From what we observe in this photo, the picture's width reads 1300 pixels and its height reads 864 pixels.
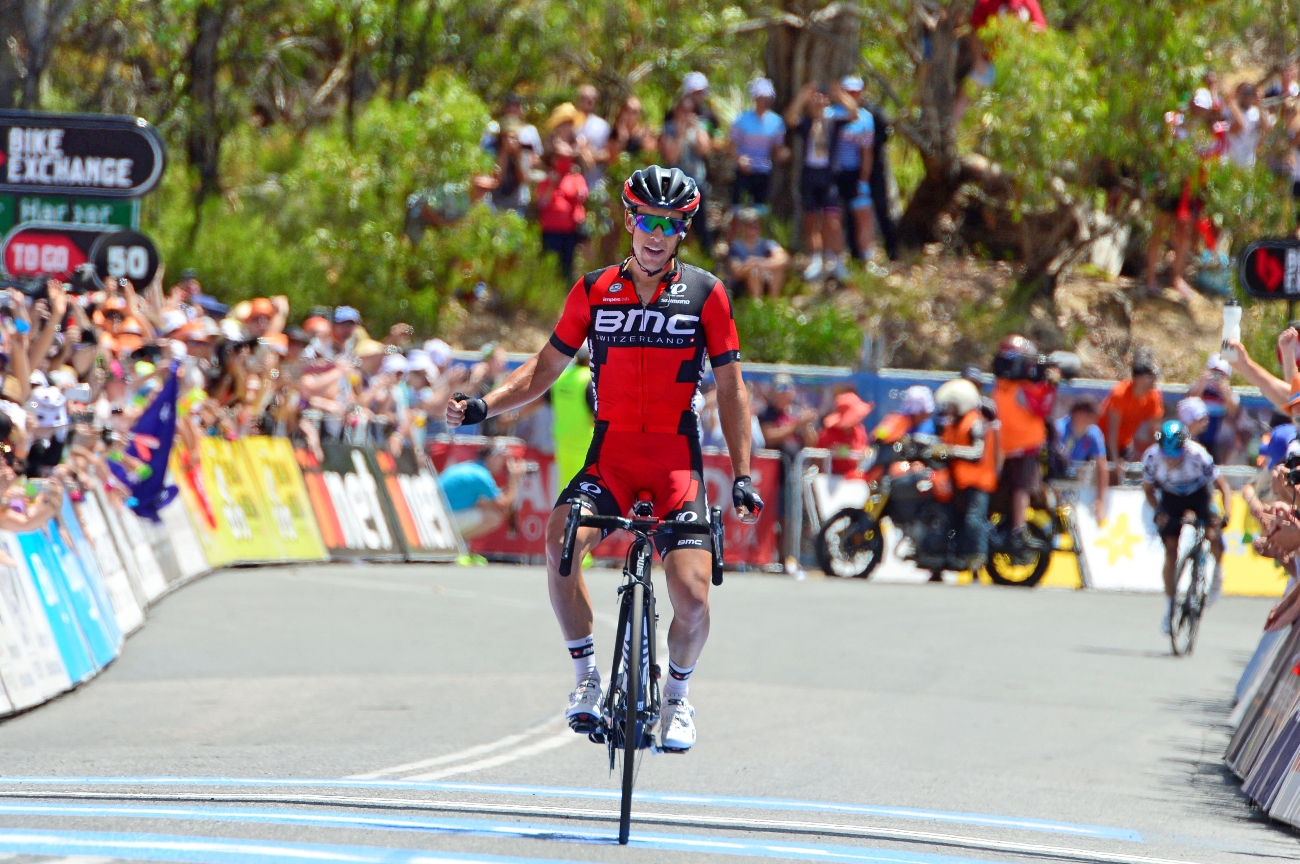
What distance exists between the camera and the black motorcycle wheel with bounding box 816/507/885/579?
20.9 m

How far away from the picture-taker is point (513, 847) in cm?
648

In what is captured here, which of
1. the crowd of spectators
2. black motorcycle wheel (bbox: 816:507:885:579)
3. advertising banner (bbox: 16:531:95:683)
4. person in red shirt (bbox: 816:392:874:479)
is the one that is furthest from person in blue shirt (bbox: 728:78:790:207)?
advertising banner (bbox: 16:531:95:683)

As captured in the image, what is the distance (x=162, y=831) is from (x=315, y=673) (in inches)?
224

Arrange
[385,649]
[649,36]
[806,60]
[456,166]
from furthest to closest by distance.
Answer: [649,36] → [806,60] → [456,166] → [385,649]

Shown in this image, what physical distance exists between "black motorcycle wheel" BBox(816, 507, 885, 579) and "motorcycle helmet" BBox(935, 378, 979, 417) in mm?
1458

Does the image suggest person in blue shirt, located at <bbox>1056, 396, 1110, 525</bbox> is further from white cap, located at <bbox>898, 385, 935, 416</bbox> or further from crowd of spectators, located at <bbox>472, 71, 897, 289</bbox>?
crowd of spectators, located at <bbox>472, 71, 897, 289</bbox>

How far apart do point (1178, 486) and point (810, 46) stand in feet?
49.8

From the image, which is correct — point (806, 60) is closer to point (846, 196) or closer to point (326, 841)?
point (846, 196)

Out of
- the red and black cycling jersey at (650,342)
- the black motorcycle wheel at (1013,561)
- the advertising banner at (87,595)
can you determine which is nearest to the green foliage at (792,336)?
the black motorcycle wheel at (1013,561)

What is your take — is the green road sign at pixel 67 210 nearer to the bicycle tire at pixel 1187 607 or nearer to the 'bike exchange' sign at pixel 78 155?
the 'bike exchange' sign at pixel 78 155

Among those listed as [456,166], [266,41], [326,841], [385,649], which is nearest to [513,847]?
[326,841]

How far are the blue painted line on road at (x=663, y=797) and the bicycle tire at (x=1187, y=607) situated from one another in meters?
7.97

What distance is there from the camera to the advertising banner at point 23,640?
9875mm

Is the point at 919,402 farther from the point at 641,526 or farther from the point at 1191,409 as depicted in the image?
the point at 641,526
